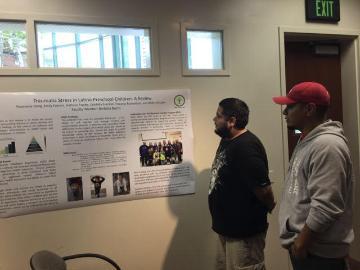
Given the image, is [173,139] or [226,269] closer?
[226,269]

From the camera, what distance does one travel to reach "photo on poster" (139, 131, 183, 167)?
8.27ft

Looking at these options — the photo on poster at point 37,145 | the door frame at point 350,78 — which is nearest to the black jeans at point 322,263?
the photo on poster at point 37,145

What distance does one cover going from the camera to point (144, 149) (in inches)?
99.3

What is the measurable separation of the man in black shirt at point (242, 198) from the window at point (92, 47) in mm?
829

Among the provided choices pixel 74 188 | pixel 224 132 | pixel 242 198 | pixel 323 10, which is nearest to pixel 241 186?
pixel 242 198

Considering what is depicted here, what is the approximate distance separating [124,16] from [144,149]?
907 millimetres

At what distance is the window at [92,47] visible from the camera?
7.65ft

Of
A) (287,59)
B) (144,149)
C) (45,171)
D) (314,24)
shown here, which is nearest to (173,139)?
(144,149)

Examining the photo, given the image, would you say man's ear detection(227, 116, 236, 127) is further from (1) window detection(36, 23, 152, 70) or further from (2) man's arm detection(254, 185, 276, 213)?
(1) window detection(36, 23, 152, 70)

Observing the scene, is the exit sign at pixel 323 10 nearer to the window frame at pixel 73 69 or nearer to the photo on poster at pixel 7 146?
the window frame at pixel 73 69

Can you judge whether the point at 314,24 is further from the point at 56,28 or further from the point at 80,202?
the point at 80,202

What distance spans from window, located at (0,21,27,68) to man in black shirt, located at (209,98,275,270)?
134 cm

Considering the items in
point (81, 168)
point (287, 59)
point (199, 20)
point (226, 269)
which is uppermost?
point (199, 20)

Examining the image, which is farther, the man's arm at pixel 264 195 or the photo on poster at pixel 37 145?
the photo on poster at pixel 37 145
